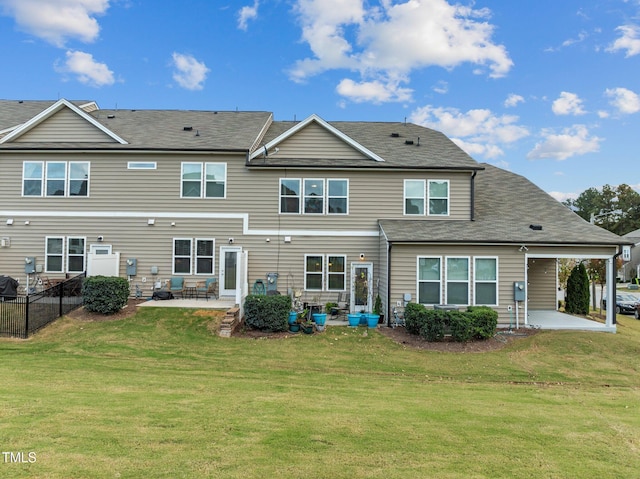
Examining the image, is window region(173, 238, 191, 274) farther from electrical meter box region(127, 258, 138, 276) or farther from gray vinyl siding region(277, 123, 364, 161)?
gray vinyl siding region(277, 123, 364, 161)

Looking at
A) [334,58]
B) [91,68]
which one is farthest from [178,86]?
[334,58]

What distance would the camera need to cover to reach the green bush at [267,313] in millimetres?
12164

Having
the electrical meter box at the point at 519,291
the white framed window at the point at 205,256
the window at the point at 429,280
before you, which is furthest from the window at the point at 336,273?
the electrical meter box at the point at 519,291

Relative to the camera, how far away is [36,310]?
39.6 feet

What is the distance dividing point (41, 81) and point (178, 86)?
8.20 metres

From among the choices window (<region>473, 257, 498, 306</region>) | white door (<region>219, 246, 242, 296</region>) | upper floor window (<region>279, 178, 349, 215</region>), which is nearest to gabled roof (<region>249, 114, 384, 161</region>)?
upper floor window (<region>279, 178, 349, 215</region>)

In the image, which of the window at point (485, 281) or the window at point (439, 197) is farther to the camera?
the window at point (439, 197)

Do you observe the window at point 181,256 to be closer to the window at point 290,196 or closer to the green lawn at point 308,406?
the green lawn at point 308,406

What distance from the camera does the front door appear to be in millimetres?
14820

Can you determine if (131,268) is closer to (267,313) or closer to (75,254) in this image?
(75,254)

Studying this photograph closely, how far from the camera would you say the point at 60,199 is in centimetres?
1552

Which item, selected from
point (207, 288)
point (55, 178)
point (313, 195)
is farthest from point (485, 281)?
point (55, 178)

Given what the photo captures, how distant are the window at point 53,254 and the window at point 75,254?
32cm

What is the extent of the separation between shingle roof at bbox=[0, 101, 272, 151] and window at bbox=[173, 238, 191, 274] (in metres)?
3.76
